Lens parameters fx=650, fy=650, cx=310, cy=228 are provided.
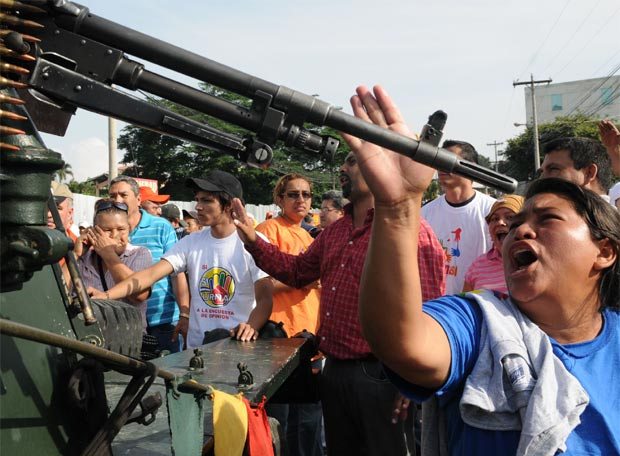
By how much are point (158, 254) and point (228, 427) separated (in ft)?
12.5

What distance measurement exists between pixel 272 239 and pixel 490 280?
1.83m

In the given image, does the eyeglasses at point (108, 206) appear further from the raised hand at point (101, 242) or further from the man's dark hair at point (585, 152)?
the man's dark hair at point (585, 152)

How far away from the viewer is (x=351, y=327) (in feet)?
11.8

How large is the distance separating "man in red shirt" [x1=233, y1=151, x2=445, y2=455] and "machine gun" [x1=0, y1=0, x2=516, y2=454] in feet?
6.49

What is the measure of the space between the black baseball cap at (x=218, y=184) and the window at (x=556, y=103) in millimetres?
92942

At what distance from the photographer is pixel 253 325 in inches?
161

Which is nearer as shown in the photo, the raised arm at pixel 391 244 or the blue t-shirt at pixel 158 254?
the raised arm at pixel 391 244

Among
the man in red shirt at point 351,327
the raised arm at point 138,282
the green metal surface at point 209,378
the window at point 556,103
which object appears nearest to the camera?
the green metal surface at point 209,378

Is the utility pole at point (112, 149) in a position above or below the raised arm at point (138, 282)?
below

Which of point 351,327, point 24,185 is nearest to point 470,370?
point 24,185

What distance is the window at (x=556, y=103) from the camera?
89.6m

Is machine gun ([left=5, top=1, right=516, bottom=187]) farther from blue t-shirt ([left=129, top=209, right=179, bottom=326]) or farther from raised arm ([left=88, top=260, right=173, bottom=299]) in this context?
blue t-shirt ([left=129, top=209, right=179, bottom=326])

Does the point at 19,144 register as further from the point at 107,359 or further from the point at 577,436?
the point at 577,436

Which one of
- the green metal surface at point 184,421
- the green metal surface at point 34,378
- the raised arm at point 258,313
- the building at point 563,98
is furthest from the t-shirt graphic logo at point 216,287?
the building at point 563,98
